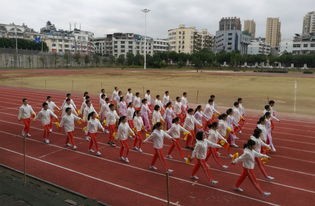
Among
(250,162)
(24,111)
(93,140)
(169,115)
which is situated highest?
(24,111)

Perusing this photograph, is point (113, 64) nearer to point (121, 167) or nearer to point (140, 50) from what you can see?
point (140, 50)

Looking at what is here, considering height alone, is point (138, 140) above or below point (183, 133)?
below

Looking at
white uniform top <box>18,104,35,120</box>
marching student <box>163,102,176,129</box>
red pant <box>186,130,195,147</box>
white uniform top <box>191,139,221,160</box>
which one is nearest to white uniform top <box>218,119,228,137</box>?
red pant <box>186,130,195,147</box>

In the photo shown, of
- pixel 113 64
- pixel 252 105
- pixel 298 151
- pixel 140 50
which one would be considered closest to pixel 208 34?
pixel 140 50

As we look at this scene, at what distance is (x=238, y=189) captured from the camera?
838cm

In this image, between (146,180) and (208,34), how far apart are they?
159 meters

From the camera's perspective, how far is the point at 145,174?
9484 millimetres

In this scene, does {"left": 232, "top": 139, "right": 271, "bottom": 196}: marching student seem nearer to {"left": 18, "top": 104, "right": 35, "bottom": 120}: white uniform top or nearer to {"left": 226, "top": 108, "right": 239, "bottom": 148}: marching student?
{"left": 226, "top": 108, "right": 239, "bottom": 148}: marching student

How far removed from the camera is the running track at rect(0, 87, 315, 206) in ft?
26.1

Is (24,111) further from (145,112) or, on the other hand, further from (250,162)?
(250,162)

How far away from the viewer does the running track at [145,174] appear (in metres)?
7.95

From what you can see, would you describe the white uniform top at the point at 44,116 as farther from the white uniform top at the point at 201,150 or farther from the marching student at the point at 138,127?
the white uniform top at the point at 201,150

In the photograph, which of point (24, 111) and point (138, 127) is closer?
point (138, 127)

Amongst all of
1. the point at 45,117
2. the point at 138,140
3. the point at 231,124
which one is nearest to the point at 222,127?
the point at 231,124
